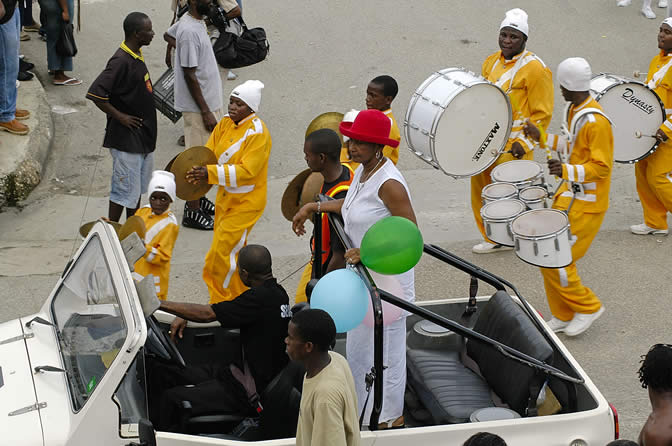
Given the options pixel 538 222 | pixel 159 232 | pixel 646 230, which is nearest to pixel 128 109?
pixel 159 232

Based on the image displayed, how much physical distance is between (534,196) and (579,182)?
1.08ft

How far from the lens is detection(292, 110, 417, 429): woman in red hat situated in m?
4.73

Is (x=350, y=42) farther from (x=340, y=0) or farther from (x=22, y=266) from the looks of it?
(x=22, y=266)

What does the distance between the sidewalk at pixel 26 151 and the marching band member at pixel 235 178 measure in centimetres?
278

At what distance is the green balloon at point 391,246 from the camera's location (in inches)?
167

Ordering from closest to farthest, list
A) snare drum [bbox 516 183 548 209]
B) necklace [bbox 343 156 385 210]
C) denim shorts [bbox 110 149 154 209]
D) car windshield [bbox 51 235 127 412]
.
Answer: car windshield [bbox 51 235 127 412] < necklace [bbox 343 156 385 210] < snare drum [bbox 516 183 548 209] < denim shorts [bbox 110 149 154 209]

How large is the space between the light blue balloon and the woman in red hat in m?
0.49

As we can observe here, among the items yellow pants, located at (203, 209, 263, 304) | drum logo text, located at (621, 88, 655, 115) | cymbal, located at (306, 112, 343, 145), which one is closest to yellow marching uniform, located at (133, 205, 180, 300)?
yellow pants, located at (203, 209, 263, 304)

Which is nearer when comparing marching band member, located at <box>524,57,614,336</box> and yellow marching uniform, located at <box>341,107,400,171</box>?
marching band member, located at <box>524,57,614,336</box>

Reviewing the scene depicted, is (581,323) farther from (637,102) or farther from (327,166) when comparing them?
(327,166)

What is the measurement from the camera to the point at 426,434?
4.14 metres

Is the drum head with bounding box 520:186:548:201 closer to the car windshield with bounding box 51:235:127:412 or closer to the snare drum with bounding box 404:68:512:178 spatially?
the snare drum with bounding box 404:68:512:178

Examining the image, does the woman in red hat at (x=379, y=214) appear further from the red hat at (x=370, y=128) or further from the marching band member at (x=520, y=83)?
the marching band member at (x=520, y=83)

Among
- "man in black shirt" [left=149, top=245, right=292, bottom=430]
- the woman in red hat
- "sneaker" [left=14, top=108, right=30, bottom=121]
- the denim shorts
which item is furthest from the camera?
"sneaker" [left=14, top=108, right=30, bottom=121]
